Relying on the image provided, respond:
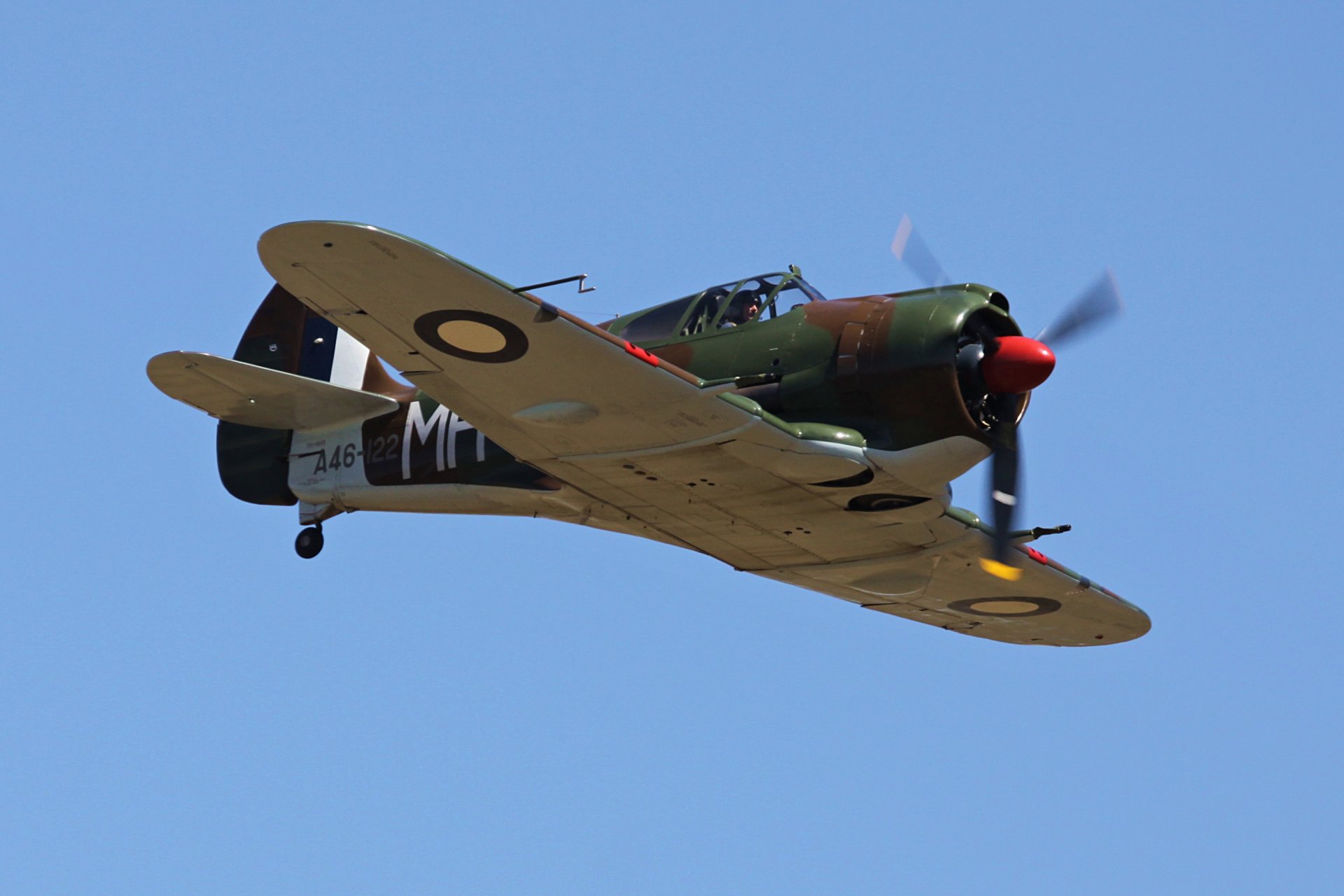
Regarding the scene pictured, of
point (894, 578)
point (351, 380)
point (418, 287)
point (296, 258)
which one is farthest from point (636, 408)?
point (351, 380)

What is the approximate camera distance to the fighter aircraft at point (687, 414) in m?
12.6

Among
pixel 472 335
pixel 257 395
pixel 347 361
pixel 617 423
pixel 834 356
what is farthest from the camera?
pixel 347 361

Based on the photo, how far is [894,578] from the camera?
16516 millimetres

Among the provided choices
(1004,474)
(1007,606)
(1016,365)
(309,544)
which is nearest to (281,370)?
(309,544)

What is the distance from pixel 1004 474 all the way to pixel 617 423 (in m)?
3.05

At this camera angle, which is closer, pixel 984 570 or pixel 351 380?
pixel 984 570

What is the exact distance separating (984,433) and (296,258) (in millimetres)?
5258

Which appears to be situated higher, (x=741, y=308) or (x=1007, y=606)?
(x=741, y=308)

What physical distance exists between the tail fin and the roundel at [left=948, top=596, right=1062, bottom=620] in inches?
231

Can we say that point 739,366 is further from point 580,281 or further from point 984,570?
point 984,570

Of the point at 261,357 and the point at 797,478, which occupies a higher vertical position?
the point at 261,357

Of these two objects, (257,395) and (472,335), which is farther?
(257,395)

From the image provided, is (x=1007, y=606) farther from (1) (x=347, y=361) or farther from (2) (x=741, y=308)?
(1) (x=347, y=361)

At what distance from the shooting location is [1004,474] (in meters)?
13.9
